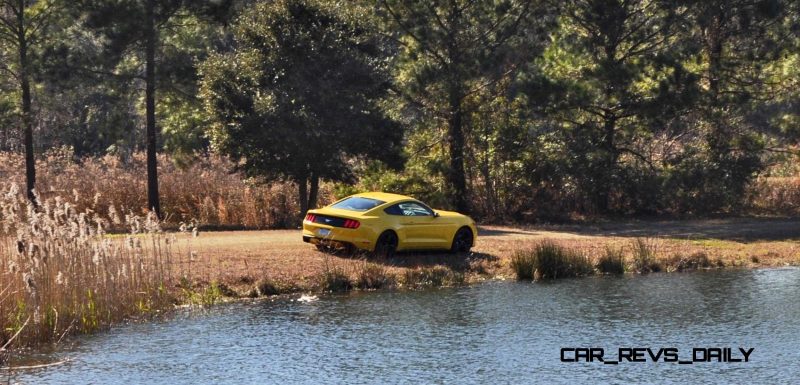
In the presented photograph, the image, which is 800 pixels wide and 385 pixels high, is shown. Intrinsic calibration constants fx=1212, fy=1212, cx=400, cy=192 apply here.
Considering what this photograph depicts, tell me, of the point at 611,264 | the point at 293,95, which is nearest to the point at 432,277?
the point at 611,264

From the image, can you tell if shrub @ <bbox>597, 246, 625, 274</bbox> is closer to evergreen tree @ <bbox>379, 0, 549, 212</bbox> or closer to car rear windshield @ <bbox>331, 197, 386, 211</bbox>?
car rear windshield @ <bbox>331, 197, 386, 211</bbox>

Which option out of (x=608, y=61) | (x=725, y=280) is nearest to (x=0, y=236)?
(x=725, y=280)

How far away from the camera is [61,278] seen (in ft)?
57.3

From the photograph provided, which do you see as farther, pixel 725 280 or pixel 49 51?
pixel 49 51

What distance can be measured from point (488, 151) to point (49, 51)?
44.7 ft

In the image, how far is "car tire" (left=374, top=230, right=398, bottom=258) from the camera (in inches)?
1008

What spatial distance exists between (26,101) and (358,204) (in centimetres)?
1475

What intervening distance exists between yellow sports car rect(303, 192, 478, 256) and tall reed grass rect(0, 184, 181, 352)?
19.1 feet

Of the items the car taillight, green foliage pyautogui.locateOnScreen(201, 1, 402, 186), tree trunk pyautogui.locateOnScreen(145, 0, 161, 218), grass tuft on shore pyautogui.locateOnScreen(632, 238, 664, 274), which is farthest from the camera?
tree trunk pyautogui.locateOnScreen(145, 0, 161, 218)

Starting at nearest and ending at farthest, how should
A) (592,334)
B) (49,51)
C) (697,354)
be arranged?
(697,354)
(592,334)
(49,51)

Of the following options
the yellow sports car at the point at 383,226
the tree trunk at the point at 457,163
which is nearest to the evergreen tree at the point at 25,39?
the tree trunk at the point at 457,163

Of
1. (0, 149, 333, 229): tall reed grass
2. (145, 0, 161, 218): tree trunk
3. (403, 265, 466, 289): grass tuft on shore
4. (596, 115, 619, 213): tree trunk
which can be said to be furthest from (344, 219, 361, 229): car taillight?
(596, 115, 619, 213): tree trunk

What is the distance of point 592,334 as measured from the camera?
1870 cm

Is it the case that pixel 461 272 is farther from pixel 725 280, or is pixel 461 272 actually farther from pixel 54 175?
pixel 54 175
